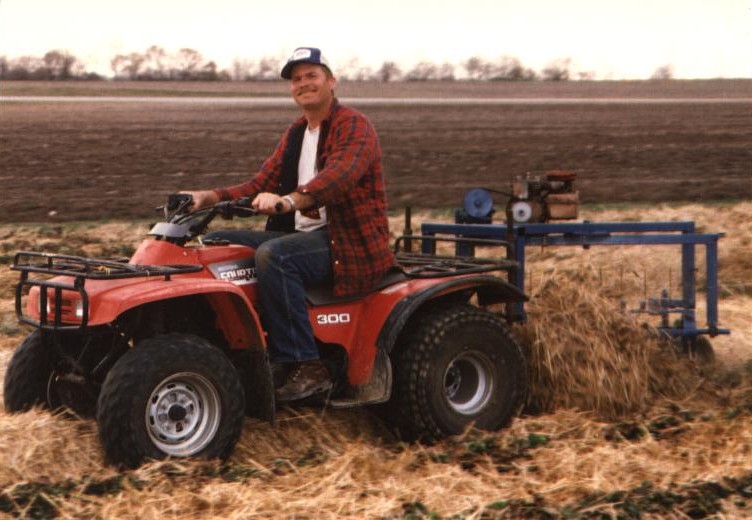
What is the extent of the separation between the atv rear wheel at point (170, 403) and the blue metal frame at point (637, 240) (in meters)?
2.68

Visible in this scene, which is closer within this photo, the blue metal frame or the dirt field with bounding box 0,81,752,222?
the blue metal frame

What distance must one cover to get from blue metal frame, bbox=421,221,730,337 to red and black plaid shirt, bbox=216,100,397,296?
5.61 feet

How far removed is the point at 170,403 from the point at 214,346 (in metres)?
0.33

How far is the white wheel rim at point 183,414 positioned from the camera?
18.0 ft

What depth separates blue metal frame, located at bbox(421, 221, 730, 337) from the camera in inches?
→ 313

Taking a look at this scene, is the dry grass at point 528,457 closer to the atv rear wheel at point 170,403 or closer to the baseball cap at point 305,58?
the atv rear wheel at point 170,403

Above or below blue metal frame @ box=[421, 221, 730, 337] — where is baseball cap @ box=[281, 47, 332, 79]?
above

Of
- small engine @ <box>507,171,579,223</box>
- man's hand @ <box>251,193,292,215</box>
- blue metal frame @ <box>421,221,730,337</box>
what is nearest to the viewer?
man's hand @ <box>251,193,292,215</box>

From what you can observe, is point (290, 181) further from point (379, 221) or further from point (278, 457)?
point (278, 457)

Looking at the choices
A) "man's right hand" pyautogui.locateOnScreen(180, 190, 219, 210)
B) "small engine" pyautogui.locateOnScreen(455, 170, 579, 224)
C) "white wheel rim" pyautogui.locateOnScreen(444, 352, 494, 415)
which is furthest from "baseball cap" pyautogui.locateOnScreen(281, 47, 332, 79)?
"small engine" pyautogui.locateOnScreen(455, 170, 579, 224)

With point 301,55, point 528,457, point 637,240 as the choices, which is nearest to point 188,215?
point 301,55

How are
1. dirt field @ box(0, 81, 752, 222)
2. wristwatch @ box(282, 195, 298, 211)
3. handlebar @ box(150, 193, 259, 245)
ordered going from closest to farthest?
wristwatch @ box(282, 195, 298, 211) < handlebar @ box(150, 193, 259, 245) < dirt field @ box(0, 81, 752, 222)

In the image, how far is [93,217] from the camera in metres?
16.9

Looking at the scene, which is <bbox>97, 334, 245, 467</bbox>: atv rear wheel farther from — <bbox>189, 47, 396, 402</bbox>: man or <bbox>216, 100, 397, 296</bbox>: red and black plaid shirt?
<bbox>216, 100, 397, 296</bbox>: red and black plaid shirt
